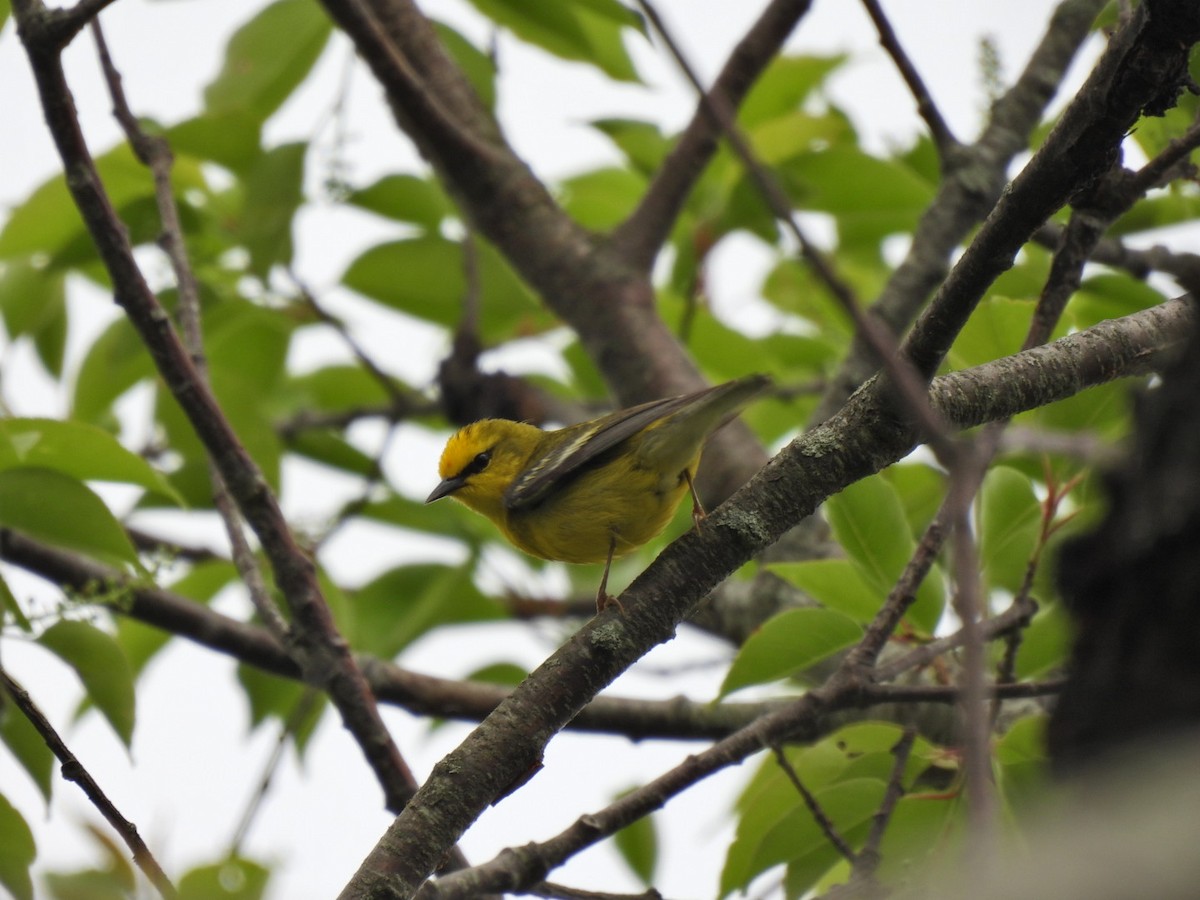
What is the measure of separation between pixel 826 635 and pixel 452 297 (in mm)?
2709

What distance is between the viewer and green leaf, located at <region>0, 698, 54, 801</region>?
10.3 feet

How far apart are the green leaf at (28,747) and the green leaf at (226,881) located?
1615 millimetres

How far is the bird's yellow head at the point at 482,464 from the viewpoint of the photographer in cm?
518

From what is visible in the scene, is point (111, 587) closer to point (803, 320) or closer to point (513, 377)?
point (513, 377)

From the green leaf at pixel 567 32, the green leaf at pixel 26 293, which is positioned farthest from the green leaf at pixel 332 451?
the green leaf at pixel 567 32

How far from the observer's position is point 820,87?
5.93 metres

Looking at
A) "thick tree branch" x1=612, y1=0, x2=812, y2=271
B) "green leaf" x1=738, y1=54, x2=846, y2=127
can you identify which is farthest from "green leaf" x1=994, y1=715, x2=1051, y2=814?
"green leaf" x1=738, y1=54, x2=846, y2=127

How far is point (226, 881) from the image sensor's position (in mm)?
1725

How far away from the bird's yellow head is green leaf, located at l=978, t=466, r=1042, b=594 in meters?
2.04

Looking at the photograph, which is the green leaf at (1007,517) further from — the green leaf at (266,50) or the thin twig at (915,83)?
the green leaf at (266,50)

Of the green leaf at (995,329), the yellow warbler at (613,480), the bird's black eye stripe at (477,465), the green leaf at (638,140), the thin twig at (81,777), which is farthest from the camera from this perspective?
the green leaf at (638,140)

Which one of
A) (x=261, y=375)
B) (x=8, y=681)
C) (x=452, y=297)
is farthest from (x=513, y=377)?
(x=8, y=681)

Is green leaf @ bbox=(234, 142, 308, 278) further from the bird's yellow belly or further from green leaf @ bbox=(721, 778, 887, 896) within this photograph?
green leaf @ bbox=(721, 778, 887, 896)

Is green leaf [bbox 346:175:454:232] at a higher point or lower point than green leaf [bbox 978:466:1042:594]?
higher
